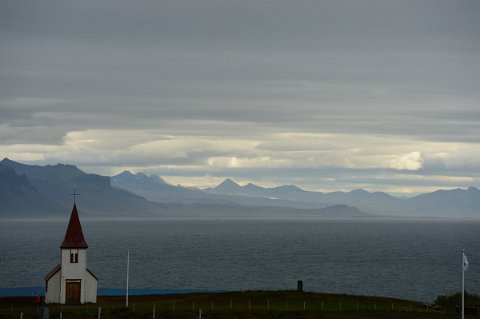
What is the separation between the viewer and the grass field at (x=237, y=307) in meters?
73.9

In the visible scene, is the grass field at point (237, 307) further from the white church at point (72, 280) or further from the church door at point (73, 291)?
the church door at point (73, 291)

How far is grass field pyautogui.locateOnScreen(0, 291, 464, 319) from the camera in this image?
7394 cm

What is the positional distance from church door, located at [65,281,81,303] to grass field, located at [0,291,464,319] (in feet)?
8.63

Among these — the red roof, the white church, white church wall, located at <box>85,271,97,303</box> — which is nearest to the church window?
the white church

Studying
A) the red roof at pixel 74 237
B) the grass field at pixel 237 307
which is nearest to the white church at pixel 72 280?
the red roof at pixel 74 237

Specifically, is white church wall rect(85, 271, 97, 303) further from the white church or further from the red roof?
the red roof

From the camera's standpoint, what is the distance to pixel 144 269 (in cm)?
15950

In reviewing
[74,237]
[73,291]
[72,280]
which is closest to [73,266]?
[72,280]

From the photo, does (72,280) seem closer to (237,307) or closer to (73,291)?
(73,291)

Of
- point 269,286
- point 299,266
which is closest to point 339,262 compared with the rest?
point 299,266

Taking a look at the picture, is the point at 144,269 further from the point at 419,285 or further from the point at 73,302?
the point at 73,302

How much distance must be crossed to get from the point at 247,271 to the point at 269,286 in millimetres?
27673

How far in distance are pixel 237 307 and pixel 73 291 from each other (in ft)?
56.9

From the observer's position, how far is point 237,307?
85188mm
